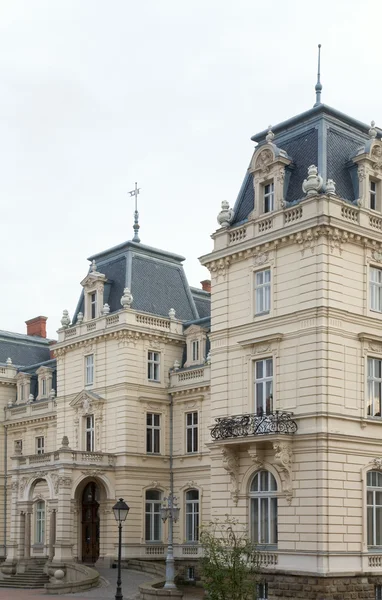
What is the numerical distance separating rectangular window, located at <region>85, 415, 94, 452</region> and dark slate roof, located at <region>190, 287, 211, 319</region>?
955 cm

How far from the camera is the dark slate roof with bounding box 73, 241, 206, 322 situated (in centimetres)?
5094

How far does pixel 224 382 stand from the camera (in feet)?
122

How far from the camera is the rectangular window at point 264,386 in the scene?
115ft

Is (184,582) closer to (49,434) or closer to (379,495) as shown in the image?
(379,495)

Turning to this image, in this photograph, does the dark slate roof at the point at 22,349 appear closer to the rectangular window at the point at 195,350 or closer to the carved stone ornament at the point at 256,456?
the rectangular window at the point at 195,350

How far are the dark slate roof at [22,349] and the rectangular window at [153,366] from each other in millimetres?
16785

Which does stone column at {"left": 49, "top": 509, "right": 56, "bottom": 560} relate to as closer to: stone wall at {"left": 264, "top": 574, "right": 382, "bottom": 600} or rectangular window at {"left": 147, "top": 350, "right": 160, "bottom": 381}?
rectangular window at {"left": 147, "top": 350, "right": 160, "bottom": 381}

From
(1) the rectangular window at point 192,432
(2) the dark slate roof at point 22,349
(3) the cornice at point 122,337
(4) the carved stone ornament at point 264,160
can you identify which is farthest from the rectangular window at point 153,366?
(2) the dark slate roof at point 22,349

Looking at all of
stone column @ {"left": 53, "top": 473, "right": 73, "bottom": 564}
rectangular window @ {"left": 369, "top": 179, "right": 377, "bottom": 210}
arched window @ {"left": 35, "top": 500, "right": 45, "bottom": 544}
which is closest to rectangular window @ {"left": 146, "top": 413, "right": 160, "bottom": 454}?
stone column @ {"left": 53, "top": 473, "right": 73, "bottom": 564}

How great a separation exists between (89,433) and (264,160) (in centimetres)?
2034

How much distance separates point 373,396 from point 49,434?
91.3ft

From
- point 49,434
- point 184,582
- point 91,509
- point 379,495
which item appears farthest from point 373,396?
point 49,434

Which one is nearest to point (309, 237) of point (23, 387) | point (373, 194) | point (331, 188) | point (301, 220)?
point (301, 220)

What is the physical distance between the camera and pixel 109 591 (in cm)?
4028
